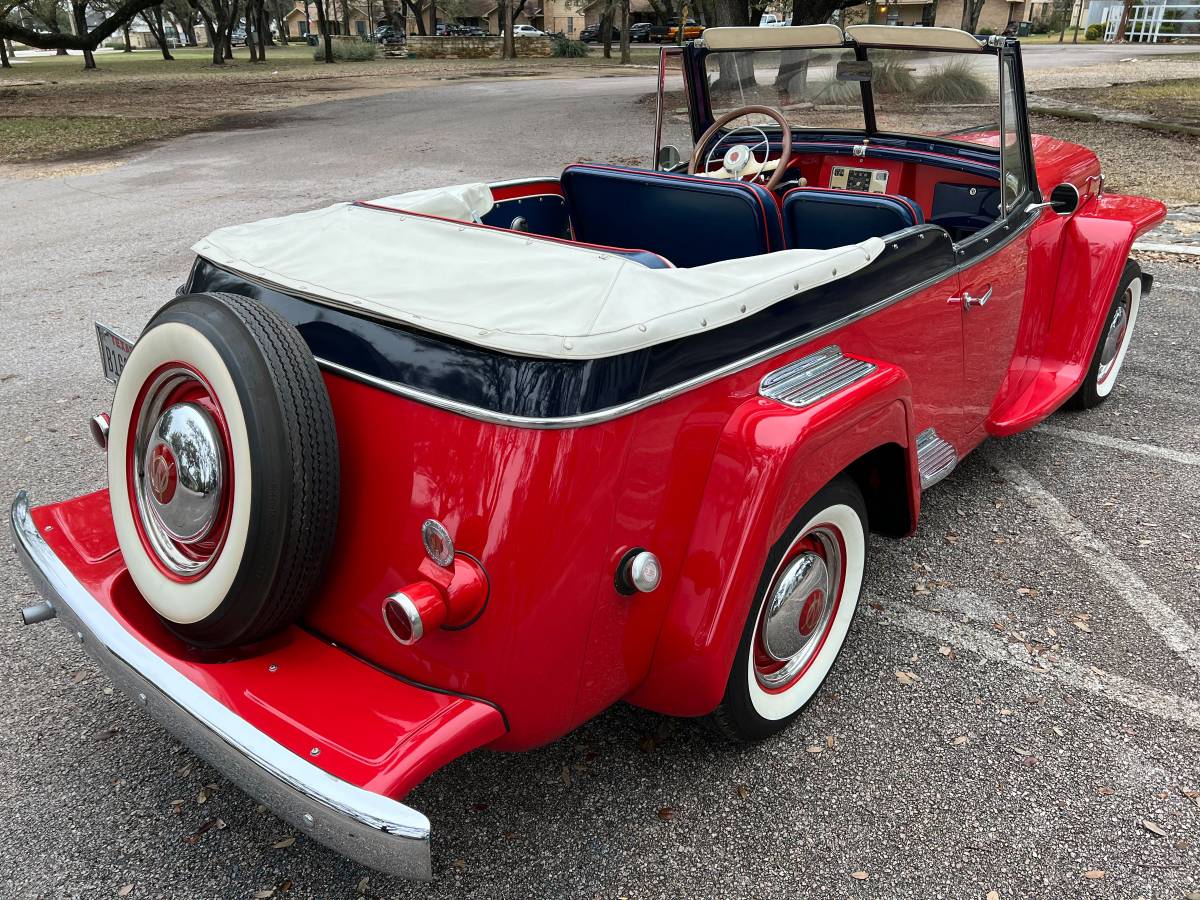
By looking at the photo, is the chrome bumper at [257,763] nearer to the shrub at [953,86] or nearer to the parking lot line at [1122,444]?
the shrub at [953,86]

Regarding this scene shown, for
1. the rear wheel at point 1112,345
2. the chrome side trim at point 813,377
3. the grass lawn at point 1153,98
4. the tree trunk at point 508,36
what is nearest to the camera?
the chrome side trim at point 813,377

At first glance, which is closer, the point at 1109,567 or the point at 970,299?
the point at 970,299

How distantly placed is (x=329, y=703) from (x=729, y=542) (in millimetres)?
906

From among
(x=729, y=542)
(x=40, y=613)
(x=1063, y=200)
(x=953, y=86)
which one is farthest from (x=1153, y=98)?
(x=40, y=613)

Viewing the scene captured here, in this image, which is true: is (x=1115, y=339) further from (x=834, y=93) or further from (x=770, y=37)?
(x=770, y=37)

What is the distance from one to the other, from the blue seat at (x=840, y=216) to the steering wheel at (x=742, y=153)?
0.82m

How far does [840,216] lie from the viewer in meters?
2.83

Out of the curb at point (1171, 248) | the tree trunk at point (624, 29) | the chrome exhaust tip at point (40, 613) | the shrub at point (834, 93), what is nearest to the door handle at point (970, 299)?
the shrub at point (834, 93)

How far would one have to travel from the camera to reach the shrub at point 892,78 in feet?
11.8

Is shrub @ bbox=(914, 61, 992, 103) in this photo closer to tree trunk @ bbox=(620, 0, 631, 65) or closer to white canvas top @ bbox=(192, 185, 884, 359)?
white canvas top @ bbox=(192, 185, 884, 359)

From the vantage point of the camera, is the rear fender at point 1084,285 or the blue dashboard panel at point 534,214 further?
the rear fender at point 1084,285

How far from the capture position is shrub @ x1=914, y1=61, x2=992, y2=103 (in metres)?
3.38

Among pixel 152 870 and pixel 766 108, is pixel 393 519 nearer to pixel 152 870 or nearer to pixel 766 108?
pixel 152 870

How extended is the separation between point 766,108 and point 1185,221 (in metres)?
5.85
